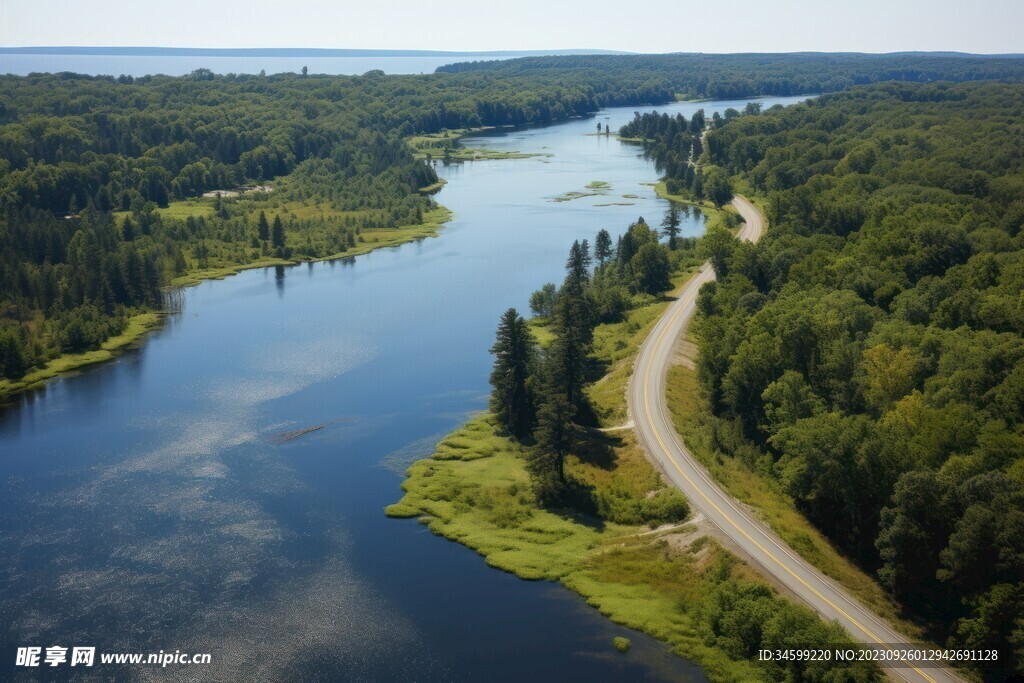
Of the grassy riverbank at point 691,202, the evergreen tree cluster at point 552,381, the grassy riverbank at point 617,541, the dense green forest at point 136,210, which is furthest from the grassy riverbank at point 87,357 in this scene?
the grassy riverbank at point 691,202

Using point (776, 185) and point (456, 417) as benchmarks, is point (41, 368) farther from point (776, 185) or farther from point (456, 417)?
point (776, 185)

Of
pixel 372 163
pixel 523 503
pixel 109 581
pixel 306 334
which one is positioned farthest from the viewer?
pixel 372 163

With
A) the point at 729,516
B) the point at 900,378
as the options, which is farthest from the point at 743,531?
the point at 900,378

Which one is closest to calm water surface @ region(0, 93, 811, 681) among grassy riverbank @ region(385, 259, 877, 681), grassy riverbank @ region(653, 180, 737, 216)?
grassy riverbank @ region(385, 259, 877, 681)

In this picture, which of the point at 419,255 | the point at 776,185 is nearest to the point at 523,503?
the point at 419,255

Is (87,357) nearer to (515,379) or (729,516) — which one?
(515,379)

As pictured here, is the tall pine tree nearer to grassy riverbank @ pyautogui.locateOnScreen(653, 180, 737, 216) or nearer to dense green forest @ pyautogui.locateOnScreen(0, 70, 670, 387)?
dense green forest @ pyautogui.locateOnScreen(0, 70, 670, 387)
